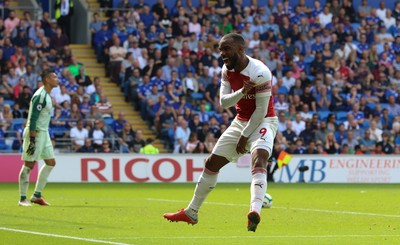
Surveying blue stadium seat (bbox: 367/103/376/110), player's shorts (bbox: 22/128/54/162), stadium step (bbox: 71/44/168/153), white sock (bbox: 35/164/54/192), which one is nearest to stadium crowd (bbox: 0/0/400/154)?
blue stadium seat (bbox: 367/103/376/110)

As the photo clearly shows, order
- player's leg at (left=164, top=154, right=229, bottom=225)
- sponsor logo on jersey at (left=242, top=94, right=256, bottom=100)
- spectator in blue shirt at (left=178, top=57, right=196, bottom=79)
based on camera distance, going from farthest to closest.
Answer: spectator in blue shirt at (left=178, top=57, right=196, bottom=79), player's leg at (left=164, top=154, right=229, bottom=225), sponsor logo on jersey at (left=242, top=94, right=256, bottom=100)

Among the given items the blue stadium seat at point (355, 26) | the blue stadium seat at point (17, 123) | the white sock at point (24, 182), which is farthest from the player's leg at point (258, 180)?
the blue stadium seat at point (355, 26)

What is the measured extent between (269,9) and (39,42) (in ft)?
30.4

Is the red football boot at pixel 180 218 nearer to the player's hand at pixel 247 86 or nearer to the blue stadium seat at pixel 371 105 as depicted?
the player's hand at pixel 247 86

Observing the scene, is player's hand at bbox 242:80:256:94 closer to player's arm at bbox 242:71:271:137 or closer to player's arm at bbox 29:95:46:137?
player's arm at bbox 242:71:271:137

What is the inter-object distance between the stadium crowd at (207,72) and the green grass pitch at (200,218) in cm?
554

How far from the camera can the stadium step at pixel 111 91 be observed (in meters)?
33.3

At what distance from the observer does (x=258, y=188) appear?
12.4 meters

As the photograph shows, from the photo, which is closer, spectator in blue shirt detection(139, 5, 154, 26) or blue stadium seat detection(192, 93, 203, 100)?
blue stadium seat detection(192, 93, 203, 100)

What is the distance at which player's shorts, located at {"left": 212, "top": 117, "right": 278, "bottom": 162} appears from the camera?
12.9 m

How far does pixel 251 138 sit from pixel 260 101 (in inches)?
18.9

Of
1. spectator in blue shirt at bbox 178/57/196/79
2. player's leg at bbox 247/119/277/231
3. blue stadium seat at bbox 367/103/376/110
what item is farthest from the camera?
blue stadium seat at bbox 367/103/376/110

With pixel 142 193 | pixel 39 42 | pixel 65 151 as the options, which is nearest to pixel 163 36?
pixel 39 42

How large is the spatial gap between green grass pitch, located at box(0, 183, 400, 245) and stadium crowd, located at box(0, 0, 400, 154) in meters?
5.54
